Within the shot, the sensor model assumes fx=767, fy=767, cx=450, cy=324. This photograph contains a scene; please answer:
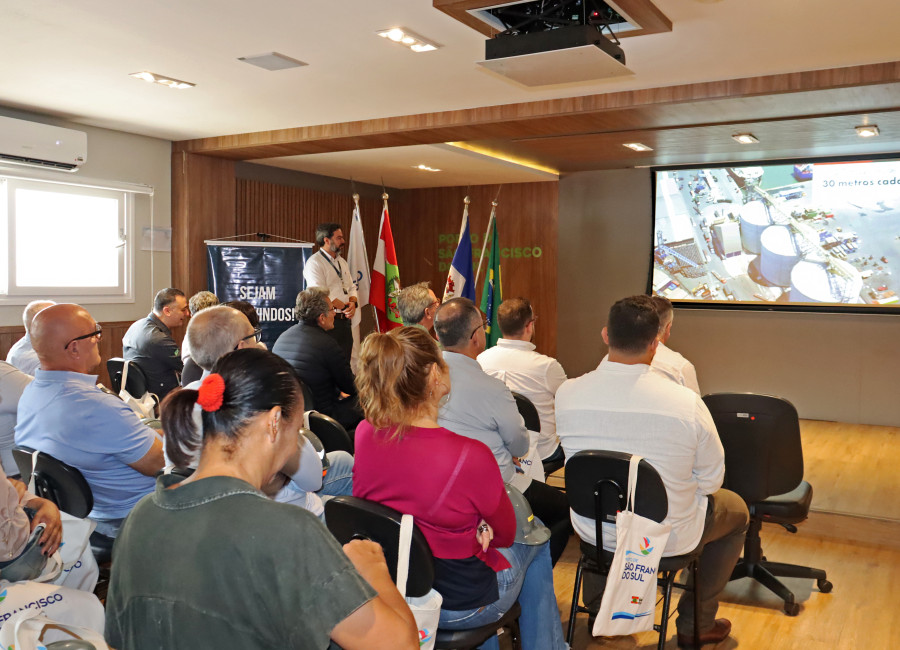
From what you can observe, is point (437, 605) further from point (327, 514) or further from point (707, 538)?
point (707, 538)

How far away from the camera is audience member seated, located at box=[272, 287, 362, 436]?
4285 millimetres

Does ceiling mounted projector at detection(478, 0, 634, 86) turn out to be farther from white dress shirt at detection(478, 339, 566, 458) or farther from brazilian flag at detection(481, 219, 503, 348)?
brazilian flag at detection(481, 219, 503, 348)

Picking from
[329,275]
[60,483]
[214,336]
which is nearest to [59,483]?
[60,483]

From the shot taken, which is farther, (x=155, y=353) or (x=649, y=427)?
(x=155, y=353)

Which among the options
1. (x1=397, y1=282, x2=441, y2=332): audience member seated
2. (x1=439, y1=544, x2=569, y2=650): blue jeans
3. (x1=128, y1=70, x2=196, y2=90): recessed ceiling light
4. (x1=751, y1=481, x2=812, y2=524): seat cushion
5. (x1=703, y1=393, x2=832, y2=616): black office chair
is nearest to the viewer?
(x1=439, y1=544, x2=569, y2=650): blue jeans

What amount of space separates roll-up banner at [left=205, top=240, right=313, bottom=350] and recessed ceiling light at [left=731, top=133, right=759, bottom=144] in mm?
4245

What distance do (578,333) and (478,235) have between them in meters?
1.84

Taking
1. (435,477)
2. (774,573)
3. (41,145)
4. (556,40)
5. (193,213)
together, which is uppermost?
(556,40)

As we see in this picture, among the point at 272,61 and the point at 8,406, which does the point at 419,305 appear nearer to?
the point at 272,61

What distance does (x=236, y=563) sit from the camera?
1.11 m

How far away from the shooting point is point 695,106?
5199 millimetres

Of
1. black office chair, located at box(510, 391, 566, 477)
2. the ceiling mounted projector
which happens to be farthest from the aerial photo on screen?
black office chair, located at box(510, 391, 566, 477)

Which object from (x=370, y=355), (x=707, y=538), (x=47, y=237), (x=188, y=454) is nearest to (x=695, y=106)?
(x=707, y=538)

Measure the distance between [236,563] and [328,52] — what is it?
12.3ft
